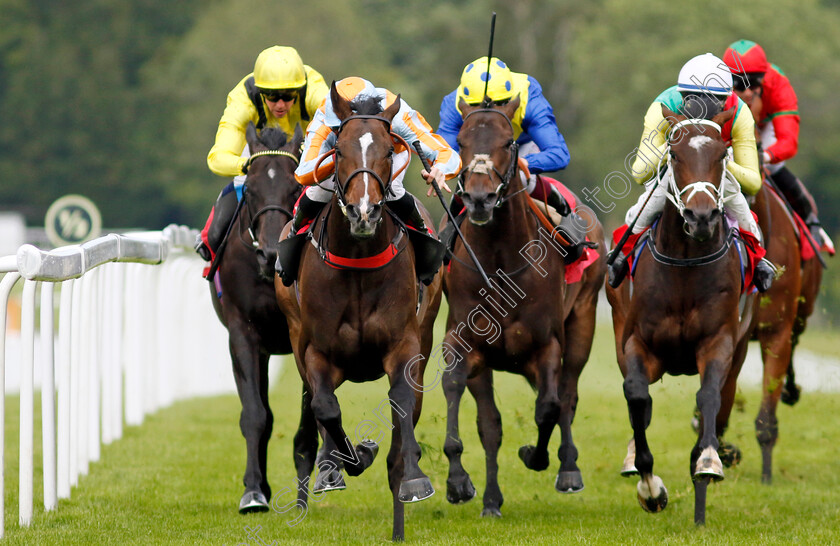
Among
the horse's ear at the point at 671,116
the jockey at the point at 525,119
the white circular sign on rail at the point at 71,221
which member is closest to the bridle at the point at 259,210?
the jockey at the point at 525,119

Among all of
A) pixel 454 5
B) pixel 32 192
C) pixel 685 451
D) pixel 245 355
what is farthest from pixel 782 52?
pixel 245 355

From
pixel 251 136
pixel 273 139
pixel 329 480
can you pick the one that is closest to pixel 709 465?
pixel 329 480

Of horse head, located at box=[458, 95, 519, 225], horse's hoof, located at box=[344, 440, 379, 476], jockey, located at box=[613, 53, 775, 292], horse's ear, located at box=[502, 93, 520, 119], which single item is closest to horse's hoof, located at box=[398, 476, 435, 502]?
horse's hoof, located at box=[344, 440, 379, 476]

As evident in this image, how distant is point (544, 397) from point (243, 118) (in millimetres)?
2576

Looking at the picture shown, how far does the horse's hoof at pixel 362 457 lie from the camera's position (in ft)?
21.3

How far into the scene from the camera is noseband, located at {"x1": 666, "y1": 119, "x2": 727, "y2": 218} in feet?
20.5

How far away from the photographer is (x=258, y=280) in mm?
7613

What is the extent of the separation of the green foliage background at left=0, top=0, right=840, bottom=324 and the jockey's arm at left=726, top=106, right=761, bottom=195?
3675cm

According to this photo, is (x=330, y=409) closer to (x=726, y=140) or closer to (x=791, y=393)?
(x=726, y=140)

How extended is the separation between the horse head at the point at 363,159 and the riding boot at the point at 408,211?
1.70ft

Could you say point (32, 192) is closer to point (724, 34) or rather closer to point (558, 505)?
point (724, 34)

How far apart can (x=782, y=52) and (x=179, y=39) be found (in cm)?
2529

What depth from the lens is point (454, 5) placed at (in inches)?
2448

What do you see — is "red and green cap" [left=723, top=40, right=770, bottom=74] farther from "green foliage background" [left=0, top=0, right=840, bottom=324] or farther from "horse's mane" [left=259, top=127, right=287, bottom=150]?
"green foliage background" [left=0, top=0, right=840, bottom=324]
